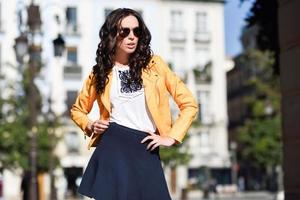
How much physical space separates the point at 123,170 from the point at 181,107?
1.49 ft

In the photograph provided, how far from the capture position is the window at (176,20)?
63.3 meters

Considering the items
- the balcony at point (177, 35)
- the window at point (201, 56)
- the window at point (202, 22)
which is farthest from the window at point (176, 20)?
the window at point (201, 56)

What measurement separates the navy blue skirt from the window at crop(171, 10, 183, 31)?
59.6 metres

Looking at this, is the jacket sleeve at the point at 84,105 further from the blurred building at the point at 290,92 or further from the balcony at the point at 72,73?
the balcony at the point at 72,73

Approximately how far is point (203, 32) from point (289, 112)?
186ft

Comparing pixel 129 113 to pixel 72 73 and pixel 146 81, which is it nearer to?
pixel 146 81

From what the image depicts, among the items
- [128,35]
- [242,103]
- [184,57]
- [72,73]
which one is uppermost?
[184,57]

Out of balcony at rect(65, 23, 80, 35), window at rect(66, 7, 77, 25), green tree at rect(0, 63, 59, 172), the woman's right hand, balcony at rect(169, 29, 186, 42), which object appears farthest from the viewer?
balcony at rect(169, 29, 186, 42)

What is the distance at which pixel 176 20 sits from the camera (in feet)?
209

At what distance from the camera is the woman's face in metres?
4.07

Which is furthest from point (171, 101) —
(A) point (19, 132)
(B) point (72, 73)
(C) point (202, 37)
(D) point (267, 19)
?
(D) point (267, 19)

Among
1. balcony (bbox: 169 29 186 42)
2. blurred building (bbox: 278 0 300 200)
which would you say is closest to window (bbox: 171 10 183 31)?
balcony (bbox: 169 29 186 42)

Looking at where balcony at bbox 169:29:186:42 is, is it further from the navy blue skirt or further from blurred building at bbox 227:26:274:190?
the navy blue skirt

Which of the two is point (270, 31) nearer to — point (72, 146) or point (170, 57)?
point (72, 146)
